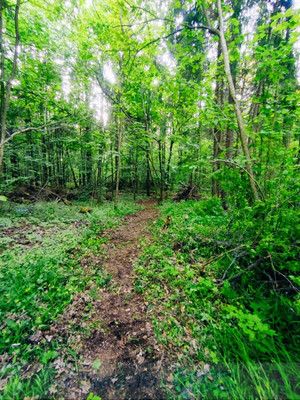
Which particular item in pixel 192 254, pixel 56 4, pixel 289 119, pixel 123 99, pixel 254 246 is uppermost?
pixel 56 4

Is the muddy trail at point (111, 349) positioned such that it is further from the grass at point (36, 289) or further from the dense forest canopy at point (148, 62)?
the dense forest canopy at point (148, 62)

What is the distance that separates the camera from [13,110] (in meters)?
8.27

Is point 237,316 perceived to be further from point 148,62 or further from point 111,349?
point 148,62

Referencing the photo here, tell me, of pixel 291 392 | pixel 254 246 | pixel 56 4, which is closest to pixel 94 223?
pixel 254 246

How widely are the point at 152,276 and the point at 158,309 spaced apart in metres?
0.90

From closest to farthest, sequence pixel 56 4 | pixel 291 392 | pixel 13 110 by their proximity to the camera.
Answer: pixel 291 392, pixel 56 4, pixel 13 110

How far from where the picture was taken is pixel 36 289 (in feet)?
11.0

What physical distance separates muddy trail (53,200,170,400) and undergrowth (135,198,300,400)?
26 centimetres

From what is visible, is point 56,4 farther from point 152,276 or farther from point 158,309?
point 158,309

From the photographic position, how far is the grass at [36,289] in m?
2.08

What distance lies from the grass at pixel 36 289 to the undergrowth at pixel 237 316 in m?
1.63

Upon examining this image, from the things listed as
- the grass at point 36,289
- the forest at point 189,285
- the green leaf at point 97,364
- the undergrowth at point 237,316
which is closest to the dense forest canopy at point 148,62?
the forest at point 189,285

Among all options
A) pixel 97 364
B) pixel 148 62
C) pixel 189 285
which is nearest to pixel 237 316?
pixel 189 285

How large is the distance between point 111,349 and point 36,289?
2126 millimetres
